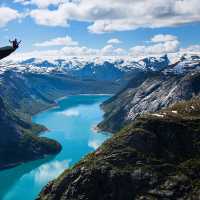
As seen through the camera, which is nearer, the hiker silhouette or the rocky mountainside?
the hiker silhouette

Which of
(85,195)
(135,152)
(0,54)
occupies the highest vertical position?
(0,54)

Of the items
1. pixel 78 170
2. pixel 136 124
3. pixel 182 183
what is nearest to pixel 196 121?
pixel 136 124

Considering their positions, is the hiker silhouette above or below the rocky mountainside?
above

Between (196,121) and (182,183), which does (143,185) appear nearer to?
(182,183)

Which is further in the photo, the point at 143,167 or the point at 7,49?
the point at 143,167

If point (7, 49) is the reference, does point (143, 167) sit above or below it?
below

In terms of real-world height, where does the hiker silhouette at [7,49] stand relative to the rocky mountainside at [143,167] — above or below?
above

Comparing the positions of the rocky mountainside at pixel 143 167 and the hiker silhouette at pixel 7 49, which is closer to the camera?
the hiker silhouette at pixel 7 49

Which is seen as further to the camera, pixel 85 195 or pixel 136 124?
pixel 136 124
